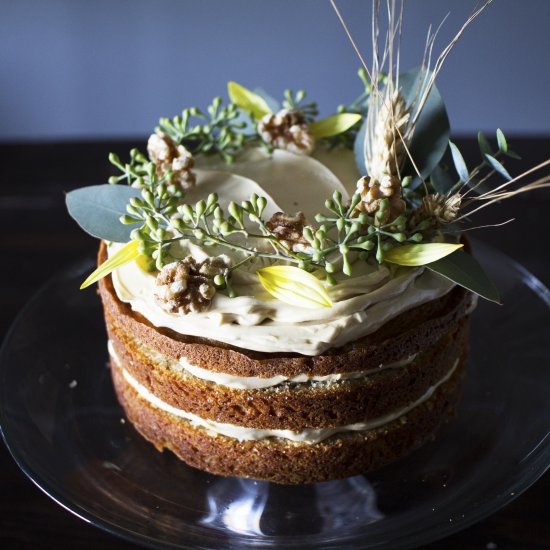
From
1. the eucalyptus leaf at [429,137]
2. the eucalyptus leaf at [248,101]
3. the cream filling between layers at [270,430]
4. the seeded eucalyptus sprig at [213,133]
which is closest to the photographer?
the cream filling between layers at [270,430]

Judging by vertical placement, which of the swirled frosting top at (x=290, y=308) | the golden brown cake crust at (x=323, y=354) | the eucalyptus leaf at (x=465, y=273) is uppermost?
the eucalyptus leaf at (x=465, y=273)

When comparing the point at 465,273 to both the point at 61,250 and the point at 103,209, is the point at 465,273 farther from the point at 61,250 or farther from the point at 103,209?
the point at 61,250

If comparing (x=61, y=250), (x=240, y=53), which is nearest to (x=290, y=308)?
(x=61, y=250)

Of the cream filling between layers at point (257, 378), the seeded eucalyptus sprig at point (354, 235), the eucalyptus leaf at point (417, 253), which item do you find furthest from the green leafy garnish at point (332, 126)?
the cream filling between layers at point (257, 378)

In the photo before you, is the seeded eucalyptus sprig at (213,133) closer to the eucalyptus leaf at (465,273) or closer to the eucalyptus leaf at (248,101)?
the eucalyptus leaf at (248,101)

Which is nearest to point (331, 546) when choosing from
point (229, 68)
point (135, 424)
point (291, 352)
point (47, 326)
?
point (291, 352)

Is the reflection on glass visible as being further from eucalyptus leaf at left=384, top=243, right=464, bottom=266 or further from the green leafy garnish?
the green leafy garnish
